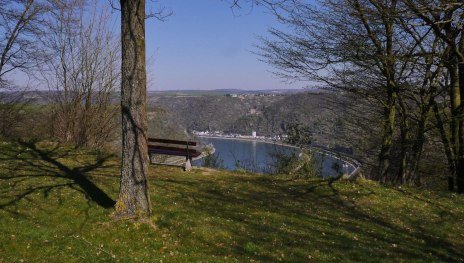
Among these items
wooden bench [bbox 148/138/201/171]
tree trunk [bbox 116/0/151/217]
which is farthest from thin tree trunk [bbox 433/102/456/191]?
tree trunk [bbox 116/0/151/217]

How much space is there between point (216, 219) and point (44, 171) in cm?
648

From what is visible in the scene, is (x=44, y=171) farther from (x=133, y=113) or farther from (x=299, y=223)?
(x=299, y=223)

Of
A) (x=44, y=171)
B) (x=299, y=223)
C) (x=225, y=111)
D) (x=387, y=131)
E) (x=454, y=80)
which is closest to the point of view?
(x=299, y=223)

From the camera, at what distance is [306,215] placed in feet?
36.1

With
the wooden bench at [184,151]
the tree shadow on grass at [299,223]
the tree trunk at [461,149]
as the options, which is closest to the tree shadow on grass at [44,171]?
the wooden bench at [184,151]

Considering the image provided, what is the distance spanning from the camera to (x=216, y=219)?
10000mm

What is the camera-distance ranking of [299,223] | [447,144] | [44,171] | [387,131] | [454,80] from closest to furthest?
[299,223]
[44,171]
[454,80]
[387,131]
[447,144]

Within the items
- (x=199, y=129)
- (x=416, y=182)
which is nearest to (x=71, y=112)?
(x=416, y=182)

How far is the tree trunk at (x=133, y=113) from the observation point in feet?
29.2

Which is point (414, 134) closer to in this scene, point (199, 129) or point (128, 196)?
point (128, 196)

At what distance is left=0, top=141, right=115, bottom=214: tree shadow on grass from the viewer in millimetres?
10656

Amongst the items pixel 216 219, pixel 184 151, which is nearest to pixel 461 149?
pixel 184 151

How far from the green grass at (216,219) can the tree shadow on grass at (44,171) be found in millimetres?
32

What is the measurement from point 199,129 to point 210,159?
5342 cm
